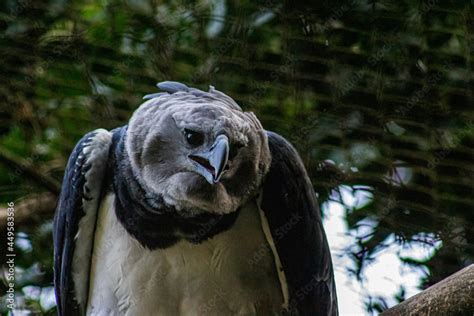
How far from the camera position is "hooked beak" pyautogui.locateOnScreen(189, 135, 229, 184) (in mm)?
2486

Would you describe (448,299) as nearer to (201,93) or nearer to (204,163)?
(204,163)

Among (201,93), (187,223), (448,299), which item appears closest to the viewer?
(448,299)

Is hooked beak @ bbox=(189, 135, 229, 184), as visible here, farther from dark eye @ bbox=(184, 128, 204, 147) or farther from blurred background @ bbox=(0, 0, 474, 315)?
blurred background @ bbox=(0, 0, 474, 315)

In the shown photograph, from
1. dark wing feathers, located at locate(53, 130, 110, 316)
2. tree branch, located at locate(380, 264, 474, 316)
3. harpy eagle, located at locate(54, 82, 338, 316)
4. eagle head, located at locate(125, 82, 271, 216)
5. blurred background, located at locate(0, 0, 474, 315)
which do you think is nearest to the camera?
tree branch, located at locate(380, 264, 474, 316)

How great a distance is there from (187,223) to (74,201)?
1.50 ft

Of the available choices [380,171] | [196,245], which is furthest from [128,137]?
[380,171]

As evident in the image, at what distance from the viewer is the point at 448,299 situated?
2354mm

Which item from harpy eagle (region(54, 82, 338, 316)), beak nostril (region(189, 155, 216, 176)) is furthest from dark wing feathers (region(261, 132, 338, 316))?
beak nostril (region(189, 155, 216, 176))

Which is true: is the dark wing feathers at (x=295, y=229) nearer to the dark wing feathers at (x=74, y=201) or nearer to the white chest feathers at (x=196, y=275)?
the white chest feathers at (x=196, y=275)

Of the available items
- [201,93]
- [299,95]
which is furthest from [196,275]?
[299,95]

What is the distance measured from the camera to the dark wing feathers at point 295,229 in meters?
2.90

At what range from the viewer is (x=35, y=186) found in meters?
4.07

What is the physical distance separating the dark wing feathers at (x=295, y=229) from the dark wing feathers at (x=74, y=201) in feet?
1.90

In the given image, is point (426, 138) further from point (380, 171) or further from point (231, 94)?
point (231, 94)
